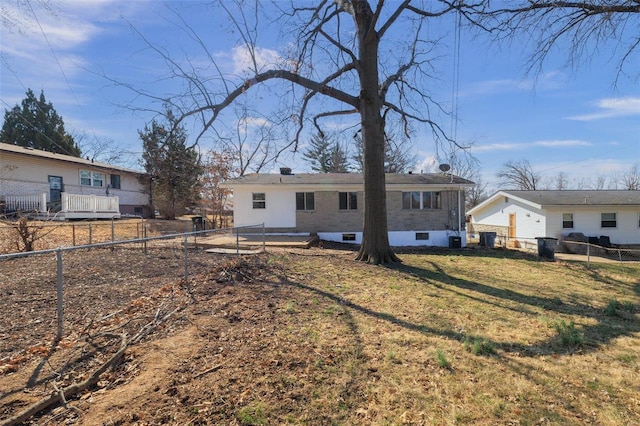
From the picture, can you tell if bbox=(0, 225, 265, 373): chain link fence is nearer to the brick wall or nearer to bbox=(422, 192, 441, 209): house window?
the brick wall

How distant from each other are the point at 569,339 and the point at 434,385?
2.45 meters

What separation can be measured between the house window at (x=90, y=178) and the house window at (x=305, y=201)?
16571 millimetres

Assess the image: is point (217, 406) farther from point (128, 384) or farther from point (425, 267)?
point (425, 267)

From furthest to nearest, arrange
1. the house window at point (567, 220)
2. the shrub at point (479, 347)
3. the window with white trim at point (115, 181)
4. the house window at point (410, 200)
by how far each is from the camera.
→ the window with white trim at point (115, 181), the house window at point (567, 220), the house window at point (410, 200), the shrub at point (479, 347)

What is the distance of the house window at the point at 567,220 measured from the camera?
22.5 metres

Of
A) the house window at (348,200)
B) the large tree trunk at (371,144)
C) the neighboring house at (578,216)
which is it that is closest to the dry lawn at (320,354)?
the large tree trunk at (371,144)

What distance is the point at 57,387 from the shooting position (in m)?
2.98

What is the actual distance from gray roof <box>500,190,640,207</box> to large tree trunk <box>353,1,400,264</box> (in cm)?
1731

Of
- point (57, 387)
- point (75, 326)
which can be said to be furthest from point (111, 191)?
point (57, 387)

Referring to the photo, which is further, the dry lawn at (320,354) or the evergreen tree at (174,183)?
the evergreen tree at (174,183)

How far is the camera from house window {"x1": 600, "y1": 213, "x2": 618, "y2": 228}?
23.1 metres

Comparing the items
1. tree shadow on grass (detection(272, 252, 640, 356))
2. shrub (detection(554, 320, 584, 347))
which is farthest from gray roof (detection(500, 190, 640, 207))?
shrub (detection(554, 320, 584, 347))

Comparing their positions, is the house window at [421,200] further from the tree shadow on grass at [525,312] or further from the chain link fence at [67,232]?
the chain link fence at [67,232]

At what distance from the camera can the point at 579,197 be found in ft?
78.5
